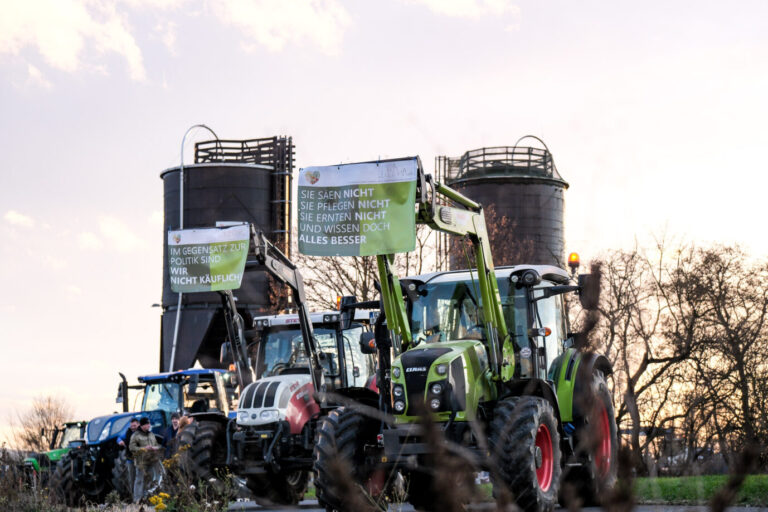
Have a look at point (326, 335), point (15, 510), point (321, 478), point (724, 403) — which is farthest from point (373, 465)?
point (724, 403)

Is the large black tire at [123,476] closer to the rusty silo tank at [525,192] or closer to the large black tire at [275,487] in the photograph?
the large black tire at [275,487]

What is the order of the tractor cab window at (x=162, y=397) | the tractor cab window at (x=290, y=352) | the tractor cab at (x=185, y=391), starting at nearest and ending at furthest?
the tractor cab window at (x=290, y=352)
the tractor cab at (x=185, y=391)
the tractor cab window at (x=162, y=397)

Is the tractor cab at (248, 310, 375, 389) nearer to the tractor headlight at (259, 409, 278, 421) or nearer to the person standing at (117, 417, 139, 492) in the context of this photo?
the tractor headlight at (259, 409, 278, 421)

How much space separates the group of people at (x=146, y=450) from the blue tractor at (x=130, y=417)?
0.40m

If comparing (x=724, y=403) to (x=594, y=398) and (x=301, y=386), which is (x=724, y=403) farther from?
(x=594, y=398)

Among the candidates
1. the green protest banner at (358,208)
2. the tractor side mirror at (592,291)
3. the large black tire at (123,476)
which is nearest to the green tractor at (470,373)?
the green protest banner at (358,208)

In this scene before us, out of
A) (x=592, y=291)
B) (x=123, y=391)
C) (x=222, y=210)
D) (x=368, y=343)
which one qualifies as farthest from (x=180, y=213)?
(x=592, y=291)

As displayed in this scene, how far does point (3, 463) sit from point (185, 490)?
11.1 ft

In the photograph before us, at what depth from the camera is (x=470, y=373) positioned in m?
11.1

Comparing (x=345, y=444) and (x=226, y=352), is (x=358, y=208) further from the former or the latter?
(x=226, y=352)

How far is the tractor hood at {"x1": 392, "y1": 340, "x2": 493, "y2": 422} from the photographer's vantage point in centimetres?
1098

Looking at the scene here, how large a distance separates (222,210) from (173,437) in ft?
81.0

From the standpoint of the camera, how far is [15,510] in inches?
484

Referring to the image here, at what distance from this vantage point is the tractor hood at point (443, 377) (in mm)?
10977
